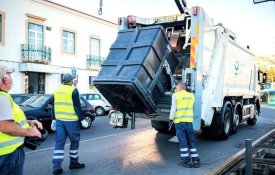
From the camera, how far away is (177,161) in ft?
21.9

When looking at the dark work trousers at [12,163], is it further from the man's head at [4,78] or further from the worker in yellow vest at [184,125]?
the worker in yellow vest at [184,125]

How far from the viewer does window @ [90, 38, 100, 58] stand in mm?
26938

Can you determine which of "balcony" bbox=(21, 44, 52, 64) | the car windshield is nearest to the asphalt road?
the car windshield

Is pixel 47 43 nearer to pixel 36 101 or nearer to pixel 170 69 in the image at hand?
pixel 36 101

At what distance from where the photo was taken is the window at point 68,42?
2416 cm

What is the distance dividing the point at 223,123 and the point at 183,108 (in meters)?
2.65

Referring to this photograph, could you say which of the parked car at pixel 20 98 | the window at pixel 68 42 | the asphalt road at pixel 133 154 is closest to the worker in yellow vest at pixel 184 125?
the asphalt road at pixel 133 154

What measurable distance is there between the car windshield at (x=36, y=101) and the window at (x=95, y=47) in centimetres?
1634

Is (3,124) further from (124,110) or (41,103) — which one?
(41,103)

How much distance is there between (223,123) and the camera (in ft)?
28.2

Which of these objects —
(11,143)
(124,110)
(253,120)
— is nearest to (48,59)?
(253,120)

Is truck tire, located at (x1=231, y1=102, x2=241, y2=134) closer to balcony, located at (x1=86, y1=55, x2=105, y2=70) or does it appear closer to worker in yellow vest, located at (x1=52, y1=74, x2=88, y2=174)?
worker in yellow vest, located at (x1=52, y1=74, x2=88, y2=174)

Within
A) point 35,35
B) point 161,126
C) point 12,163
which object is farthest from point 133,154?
point 35,35

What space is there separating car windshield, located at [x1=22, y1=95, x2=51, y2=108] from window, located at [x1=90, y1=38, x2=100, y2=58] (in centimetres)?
1634
